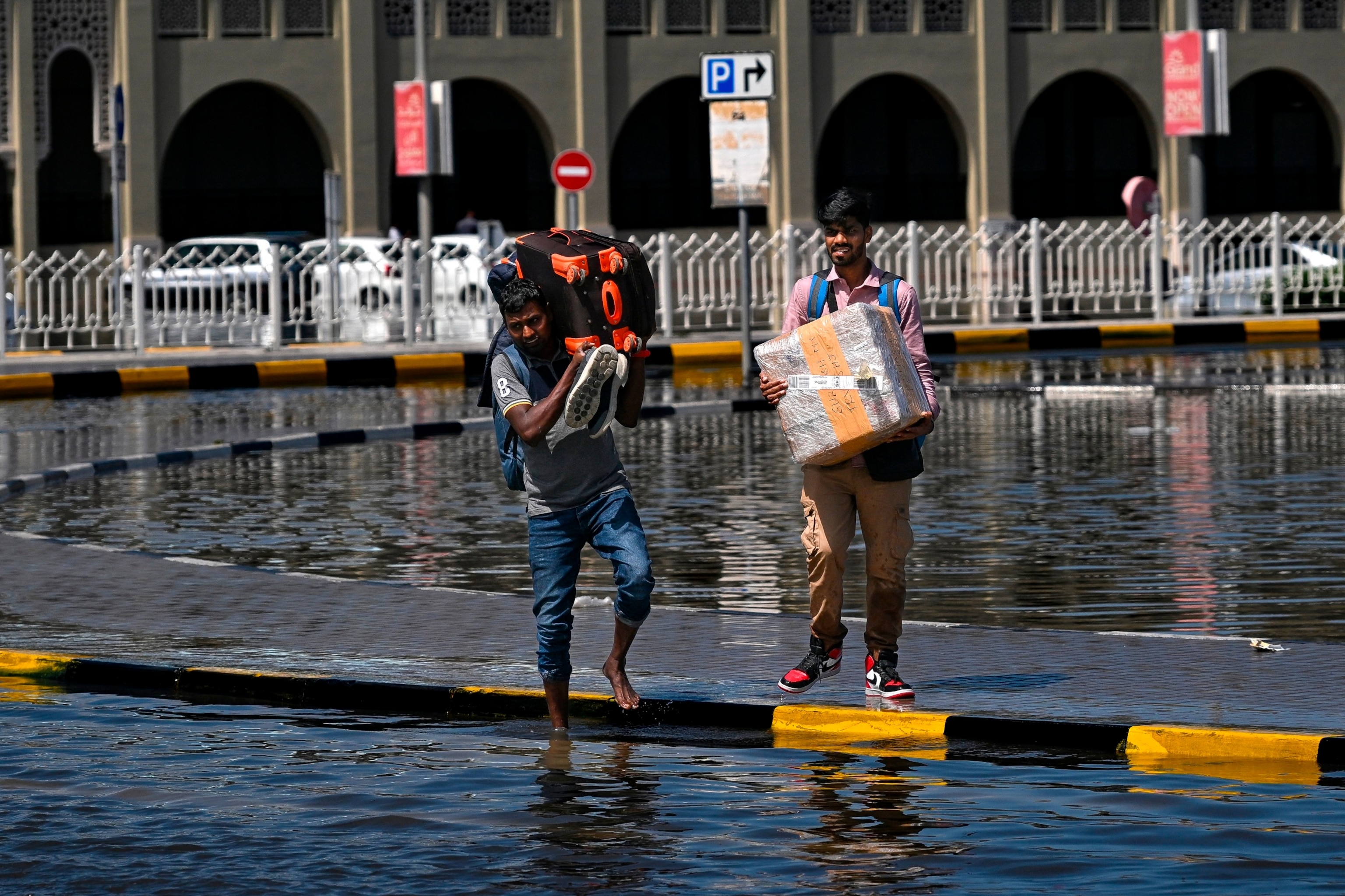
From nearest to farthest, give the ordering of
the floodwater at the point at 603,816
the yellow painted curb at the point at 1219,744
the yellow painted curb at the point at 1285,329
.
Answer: the floodwater at the point at 603,816 < the yellow painted curb at the point at 1219,744 < the yellow painted curb at the point at 1285,329

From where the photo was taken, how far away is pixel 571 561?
7.56 metres

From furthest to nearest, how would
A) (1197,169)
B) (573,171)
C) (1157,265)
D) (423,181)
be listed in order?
1. (423,181)
2. (1197,169)
3. (1157,265)
4. (573,171)

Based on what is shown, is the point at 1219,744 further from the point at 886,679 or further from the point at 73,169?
the point at 73,169

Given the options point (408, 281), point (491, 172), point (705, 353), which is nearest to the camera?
point (705, 353)

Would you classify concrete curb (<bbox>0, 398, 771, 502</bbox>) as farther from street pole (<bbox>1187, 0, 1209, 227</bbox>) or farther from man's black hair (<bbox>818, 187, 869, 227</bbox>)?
street pole (<bbox>1187, 0, 1209, 227</bbox>)

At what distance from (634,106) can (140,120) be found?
865 centimetres

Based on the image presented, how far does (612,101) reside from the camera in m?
43.1

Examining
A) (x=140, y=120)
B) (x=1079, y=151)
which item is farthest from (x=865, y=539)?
(x=1079, y=151)

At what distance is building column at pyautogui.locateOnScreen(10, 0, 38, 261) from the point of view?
41062mm

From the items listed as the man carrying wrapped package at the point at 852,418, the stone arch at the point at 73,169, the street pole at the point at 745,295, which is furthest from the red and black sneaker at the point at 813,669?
the stone arch at the point at 73,169

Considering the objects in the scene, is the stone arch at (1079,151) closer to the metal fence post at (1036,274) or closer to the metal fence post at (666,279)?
the metal fence post at (1036,274)

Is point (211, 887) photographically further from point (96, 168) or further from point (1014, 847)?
point (96, 168)

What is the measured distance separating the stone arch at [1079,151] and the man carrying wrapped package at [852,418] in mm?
39778

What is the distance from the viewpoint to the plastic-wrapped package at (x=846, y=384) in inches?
298
